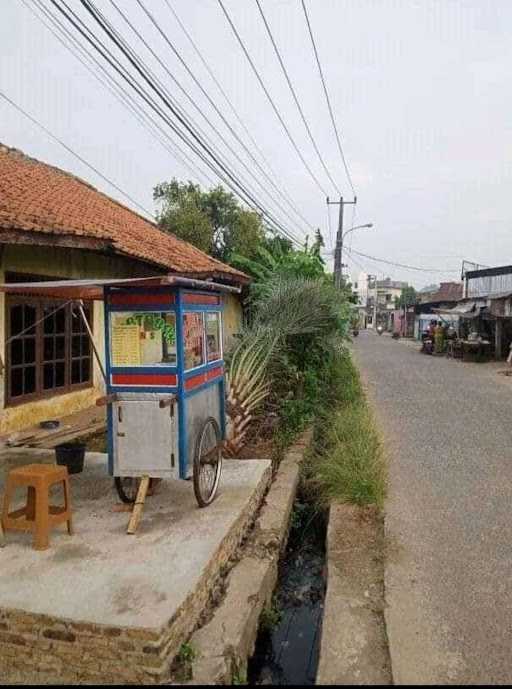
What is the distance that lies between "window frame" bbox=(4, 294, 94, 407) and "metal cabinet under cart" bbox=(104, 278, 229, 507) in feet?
8.61

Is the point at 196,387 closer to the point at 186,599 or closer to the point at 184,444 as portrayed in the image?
the point at 184,444

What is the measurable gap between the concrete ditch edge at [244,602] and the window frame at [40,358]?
3.60 meters

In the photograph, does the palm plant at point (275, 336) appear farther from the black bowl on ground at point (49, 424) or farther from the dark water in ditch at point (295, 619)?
the black bowl on ground at point (49, 424)

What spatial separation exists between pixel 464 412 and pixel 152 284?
863 centimetres

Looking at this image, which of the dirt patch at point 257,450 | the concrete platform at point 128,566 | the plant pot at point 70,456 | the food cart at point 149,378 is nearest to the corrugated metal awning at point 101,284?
the food cart at point 149,378

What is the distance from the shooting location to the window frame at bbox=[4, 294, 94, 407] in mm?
7207

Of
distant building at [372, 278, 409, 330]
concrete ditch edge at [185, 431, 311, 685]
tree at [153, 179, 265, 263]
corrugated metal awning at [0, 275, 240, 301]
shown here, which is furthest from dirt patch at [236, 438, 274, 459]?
distant building at [372, 278, 409, 330]

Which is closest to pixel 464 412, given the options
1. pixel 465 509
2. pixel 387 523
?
pixel 465 509

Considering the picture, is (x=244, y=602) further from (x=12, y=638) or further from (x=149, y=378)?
(x=149, y=378)

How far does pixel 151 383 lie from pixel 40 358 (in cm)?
Result: 410

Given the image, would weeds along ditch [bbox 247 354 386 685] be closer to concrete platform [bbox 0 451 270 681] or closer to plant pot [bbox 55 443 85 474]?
concrete platform [bbox 0 451 270 681]

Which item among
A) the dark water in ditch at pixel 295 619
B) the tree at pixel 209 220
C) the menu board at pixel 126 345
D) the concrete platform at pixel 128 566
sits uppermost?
the tree at pixel 209 220

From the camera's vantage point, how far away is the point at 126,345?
4.53m

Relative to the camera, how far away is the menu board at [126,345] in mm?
4504
